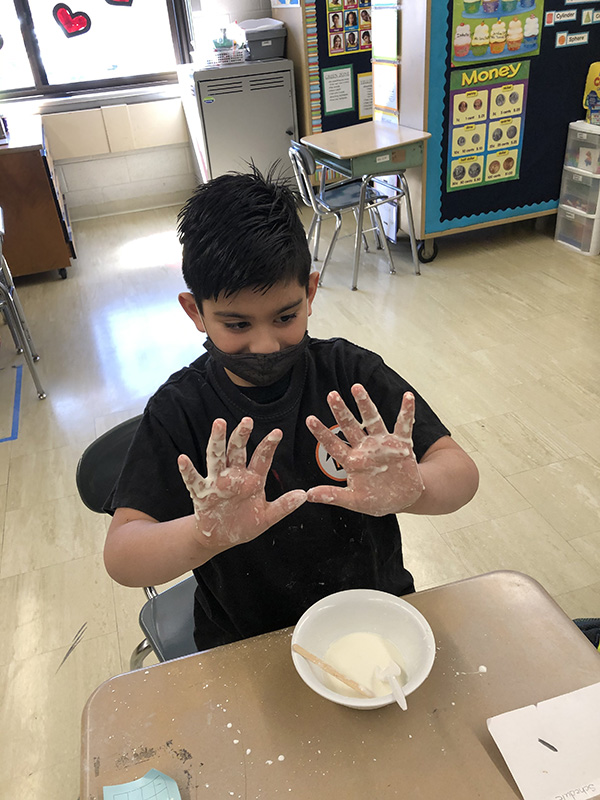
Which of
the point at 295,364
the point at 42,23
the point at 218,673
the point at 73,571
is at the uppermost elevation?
the point at 42,23

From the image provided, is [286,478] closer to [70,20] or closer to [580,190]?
[580,190]

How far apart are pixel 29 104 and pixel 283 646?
18.3 feet

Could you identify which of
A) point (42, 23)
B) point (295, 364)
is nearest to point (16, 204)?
point (42, 23)

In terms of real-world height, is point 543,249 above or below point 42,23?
below

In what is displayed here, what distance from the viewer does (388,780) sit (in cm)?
64

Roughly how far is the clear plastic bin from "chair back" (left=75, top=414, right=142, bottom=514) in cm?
348

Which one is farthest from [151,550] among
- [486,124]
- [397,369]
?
[486,124]

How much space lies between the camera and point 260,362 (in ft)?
2.91

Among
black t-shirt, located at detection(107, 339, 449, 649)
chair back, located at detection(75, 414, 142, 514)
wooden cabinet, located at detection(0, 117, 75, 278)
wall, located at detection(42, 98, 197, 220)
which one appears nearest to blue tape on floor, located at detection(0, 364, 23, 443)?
wooden cabinet, located at detection(0, 117, 75, 278)

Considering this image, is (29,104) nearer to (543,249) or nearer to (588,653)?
(543,249)

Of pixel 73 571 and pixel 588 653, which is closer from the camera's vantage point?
pixel 588 653

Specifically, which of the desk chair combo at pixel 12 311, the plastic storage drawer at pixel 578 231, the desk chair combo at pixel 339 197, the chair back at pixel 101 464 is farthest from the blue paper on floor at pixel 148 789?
the plastic storage drawer at pixel 578 231

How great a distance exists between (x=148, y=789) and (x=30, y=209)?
399 centimetres

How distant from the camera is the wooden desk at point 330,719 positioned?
64 cm
